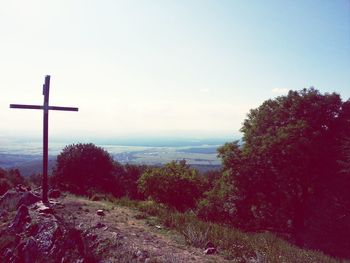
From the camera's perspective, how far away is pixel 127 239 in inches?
395

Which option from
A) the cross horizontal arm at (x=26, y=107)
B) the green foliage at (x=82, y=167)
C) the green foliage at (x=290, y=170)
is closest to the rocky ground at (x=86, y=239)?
the cross horizontal arm at (x=26, y=107)

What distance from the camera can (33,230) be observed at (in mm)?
10758

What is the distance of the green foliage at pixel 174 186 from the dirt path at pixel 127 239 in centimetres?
1515

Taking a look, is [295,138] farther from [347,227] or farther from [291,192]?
[347,227]

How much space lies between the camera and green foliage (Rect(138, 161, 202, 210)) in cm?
2906

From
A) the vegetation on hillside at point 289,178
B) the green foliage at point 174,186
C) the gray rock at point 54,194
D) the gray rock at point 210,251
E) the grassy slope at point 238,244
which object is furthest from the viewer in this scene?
the green foliage at point 174,186

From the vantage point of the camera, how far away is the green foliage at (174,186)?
2906cm

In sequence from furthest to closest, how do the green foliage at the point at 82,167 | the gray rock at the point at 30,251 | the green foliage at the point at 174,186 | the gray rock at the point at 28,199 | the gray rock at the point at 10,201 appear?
the green foliage at the point at 82,167 < the green foliage at the point at 174,186 < the gray rock at the point at 10,201 < the gray rock at the point at 28,199 < the gray rock at the point at 30,251

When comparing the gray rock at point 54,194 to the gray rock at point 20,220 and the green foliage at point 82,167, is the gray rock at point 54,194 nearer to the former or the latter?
the gray rock at point 20,220

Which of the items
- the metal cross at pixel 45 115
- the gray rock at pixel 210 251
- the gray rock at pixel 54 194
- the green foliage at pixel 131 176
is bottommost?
the green foliage at pixel 131 176

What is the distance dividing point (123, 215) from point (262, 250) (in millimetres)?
6557

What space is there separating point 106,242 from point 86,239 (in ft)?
2.96

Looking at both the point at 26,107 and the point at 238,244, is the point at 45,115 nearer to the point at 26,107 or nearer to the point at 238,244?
the point at 26,107

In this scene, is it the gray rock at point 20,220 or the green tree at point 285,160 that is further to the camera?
the green tree at point 285,160
